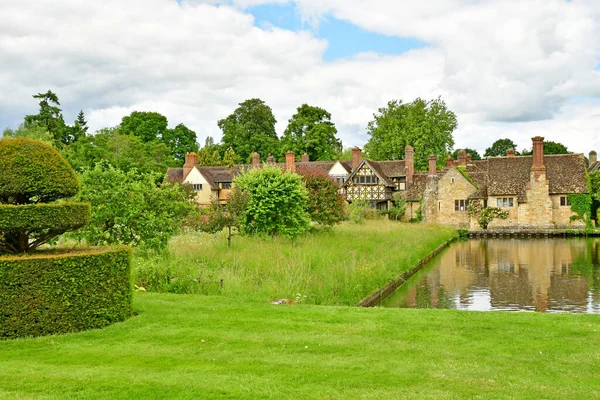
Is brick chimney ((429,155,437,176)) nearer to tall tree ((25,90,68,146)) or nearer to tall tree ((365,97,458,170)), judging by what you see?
tall tree ((365,97,458,170))

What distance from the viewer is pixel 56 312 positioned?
31.2 ft

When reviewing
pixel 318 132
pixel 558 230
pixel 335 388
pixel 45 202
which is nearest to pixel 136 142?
pixel 318 132

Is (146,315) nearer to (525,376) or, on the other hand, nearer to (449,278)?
(525,376)

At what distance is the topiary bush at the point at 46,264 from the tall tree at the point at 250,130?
2690 inches

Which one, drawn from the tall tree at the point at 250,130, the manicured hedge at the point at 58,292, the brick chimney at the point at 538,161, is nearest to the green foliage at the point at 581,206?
the brick chimney at the point at 538,161

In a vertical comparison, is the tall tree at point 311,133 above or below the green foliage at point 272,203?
above

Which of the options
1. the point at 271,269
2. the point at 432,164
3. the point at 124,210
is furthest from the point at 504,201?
the point at 124,210

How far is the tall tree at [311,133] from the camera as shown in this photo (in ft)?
245

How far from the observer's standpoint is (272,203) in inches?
1018

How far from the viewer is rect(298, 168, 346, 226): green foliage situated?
31.9 metres

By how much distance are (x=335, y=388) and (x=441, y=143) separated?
217ft

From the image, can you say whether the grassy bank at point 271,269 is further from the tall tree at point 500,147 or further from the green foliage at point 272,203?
the tall tree at point 500,147

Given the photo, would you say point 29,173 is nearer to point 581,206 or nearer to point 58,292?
Result: point 58,292

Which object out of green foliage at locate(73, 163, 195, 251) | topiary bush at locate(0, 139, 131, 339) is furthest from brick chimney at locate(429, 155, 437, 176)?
topiary bush at locate(0, 139, 131, 339)
